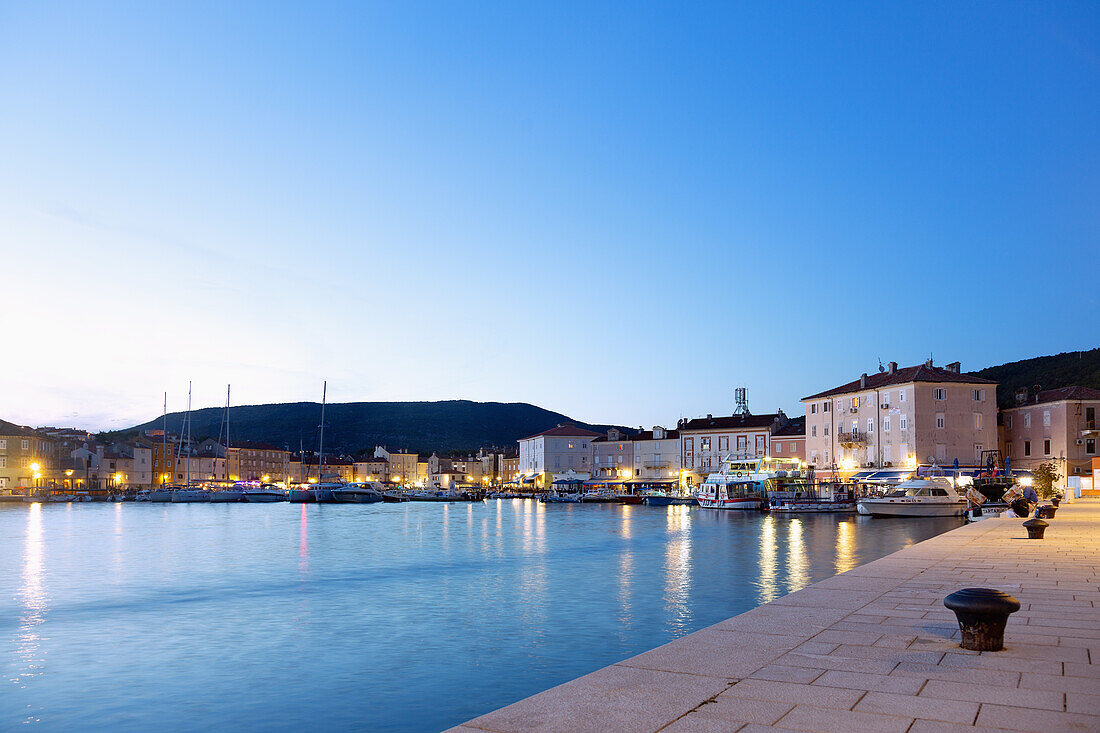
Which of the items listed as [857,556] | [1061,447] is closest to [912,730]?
[857,556]

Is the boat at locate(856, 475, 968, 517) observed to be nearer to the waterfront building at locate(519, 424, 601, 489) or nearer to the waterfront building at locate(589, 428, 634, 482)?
the waterfront building at locate(589, 428, 634, 482)

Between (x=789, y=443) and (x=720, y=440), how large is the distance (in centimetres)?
1137

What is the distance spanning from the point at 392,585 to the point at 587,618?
1043cm

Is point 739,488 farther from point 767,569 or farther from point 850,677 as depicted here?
point 850,677

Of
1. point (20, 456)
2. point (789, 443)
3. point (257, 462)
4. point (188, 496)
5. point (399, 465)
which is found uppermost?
point (789, 443)

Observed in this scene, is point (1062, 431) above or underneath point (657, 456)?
above

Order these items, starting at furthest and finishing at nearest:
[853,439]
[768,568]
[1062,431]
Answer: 1. [853,439]
2. [1062,431]
3. [768,568]

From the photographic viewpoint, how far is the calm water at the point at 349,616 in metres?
13.9

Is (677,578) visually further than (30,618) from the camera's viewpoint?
Yes

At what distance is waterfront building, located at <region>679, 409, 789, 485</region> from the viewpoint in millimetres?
103438

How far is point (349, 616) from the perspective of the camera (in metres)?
22.2

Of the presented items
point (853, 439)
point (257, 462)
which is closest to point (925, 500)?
point (853, 439)

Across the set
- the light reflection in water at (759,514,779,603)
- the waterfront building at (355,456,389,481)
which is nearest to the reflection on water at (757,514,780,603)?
the light reflection in water at (759,514,779,603)

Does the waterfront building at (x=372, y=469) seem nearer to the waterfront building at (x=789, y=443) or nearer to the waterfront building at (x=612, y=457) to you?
the waterfront building at (x=612, y=457)
